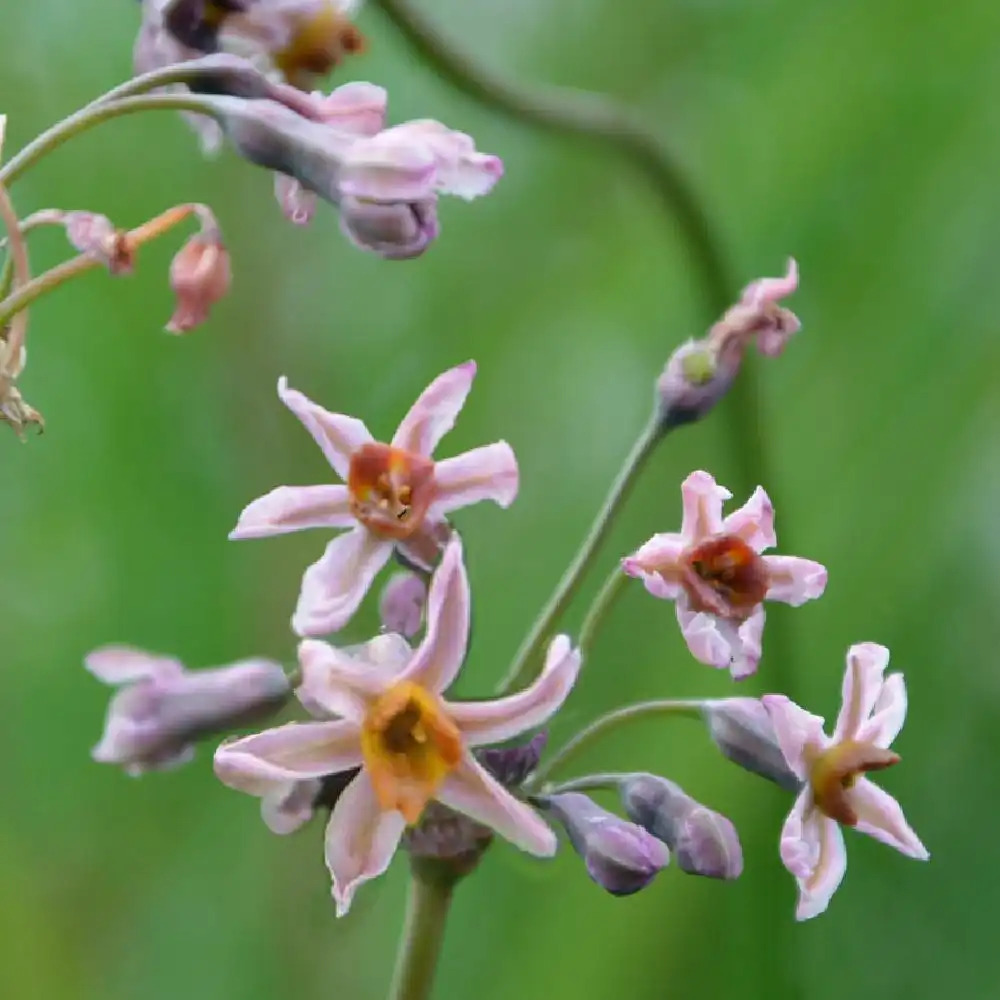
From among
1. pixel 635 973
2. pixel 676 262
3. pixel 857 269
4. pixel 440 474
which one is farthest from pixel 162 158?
pixel 440 474

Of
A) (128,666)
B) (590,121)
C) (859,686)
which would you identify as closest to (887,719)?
(859,686)

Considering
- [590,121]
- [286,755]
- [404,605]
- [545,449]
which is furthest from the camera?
[545,449]

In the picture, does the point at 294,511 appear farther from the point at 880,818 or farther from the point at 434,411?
the point at 880,818

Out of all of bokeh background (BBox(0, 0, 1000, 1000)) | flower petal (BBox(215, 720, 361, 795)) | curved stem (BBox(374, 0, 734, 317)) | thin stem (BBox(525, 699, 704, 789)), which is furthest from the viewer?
bokeh background (BBox(0, 0, 1000, 1000))

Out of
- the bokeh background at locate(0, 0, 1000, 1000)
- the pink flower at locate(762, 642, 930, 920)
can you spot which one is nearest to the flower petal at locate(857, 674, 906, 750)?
the pink flower at locate(762, 642, 930, 920)

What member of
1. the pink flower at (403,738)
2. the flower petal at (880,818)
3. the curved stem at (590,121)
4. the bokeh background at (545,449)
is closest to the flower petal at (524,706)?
the pink flower at (403,738)

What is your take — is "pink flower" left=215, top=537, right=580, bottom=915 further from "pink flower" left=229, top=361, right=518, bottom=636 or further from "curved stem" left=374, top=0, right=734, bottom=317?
"curved stem" left=374, top=0, right=734, bottom=317
